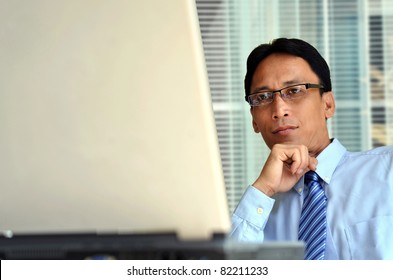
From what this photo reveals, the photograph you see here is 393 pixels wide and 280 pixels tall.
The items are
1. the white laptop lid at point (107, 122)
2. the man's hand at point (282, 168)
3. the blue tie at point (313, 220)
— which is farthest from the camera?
the man's hand at point (282, 168)

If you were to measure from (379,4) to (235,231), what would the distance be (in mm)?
1986

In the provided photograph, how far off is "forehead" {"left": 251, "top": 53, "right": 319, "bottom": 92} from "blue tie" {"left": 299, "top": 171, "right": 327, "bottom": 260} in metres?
0.20

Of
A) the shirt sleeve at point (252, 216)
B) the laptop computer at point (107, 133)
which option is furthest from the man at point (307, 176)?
the laptop computer at point (107, 133)

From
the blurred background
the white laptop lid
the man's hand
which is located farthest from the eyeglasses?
the blurred background

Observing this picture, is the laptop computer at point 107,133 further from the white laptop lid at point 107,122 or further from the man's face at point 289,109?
the man's face at point 289,109

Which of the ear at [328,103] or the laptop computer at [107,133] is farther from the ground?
the ear at [328,103]

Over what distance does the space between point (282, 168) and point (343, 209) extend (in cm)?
15

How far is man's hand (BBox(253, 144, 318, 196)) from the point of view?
1344 millimetres

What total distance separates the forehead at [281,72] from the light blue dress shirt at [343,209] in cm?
16

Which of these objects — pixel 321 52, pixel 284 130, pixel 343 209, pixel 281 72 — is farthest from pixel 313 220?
pixel 321 52

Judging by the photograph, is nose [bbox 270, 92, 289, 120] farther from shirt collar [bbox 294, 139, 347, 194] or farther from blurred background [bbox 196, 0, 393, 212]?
blurred background [bbox 196, 0, 393, 212]

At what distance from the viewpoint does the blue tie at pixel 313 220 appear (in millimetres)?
1236

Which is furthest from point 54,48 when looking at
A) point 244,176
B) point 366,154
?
point 244,176

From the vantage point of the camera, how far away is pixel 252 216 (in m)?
1.31
